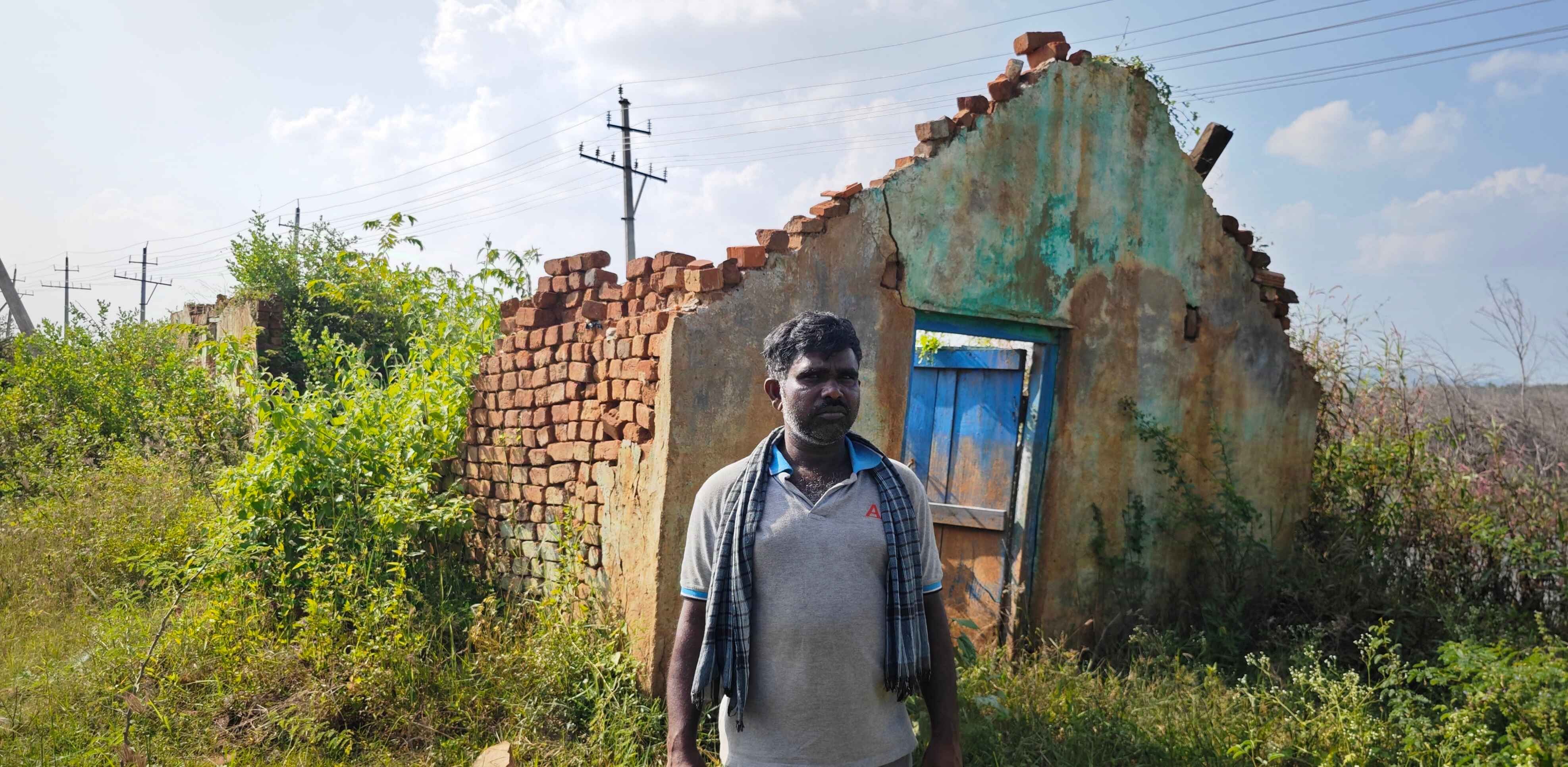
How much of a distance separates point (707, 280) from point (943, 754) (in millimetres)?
2387

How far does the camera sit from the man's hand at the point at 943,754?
2.28 metres

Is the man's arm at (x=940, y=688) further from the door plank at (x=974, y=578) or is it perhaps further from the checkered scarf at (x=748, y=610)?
the door plank at (x=974, y=578)

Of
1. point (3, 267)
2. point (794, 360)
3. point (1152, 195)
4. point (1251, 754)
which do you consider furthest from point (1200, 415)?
point (3, 267)

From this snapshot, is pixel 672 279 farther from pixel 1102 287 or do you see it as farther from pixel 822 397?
pixel 1102 287

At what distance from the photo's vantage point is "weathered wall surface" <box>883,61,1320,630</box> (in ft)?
16.5

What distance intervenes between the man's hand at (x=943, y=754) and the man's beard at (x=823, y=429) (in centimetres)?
74

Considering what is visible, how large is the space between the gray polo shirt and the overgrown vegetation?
1789mm

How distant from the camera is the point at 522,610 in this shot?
4.79 meters

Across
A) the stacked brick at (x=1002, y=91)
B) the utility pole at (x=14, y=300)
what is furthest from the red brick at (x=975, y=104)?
the utility pole at (x=14, y=300)

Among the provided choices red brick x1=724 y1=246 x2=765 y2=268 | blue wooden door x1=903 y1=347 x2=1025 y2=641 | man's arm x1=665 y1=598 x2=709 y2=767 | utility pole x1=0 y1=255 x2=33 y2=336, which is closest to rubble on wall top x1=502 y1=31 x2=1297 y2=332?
red brick x1=724 y1=246 x2=765 y2=268

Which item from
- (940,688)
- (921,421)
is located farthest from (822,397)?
(921,421)

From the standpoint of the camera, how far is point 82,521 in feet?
21.6

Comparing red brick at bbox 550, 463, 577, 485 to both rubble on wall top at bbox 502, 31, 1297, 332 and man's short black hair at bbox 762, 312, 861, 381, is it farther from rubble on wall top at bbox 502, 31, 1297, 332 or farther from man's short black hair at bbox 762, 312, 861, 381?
man's short black hair at bbox 762, 312, 861, 381

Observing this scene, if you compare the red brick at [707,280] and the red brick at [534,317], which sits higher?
the red brick at [707,280]
